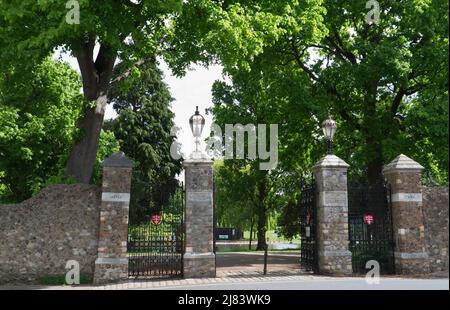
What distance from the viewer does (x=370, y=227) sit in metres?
14.3

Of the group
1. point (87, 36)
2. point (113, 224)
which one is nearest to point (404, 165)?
point (113, 224)

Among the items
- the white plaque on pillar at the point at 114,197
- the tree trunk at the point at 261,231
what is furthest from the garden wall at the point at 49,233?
the tree trunk at the point at 261,231

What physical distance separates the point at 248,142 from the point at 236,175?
5322 millimetres

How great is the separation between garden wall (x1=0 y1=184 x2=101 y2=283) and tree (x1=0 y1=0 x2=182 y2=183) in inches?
77.6

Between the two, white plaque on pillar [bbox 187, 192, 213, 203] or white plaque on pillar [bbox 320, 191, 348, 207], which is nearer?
white plaque on pillar [bbox 187, 192, 213, 203]

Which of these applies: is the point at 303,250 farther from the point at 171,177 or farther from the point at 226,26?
the point at 171,177

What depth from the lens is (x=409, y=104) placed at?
21562 mm

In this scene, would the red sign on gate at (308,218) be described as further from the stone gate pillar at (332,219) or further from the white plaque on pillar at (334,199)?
the white plaque on pillar at (334,199)

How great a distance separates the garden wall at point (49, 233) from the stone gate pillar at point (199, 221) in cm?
263

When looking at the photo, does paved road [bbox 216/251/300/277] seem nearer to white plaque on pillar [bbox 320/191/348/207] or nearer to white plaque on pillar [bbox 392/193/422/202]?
white plaque on pillar [bbox 320/191/348/207]

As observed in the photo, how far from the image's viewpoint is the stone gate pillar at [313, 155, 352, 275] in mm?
13375

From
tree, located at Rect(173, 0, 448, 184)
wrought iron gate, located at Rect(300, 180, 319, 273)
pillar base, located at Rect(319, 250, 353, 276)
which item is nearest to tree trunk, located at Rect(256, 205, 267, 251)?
tree, located at Rect(173, 0, 448, 184)

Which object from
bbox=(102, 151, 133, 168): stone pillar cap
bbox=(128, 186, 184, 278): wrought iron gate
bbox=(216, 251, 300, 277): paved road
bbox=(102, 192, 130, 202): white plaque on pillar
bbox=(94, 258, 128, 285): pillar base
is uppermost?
Answer: bbox=(102, 151, 133, 168): stone pillar cap

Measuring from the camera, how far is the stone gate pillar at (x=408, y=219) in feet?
44.7
